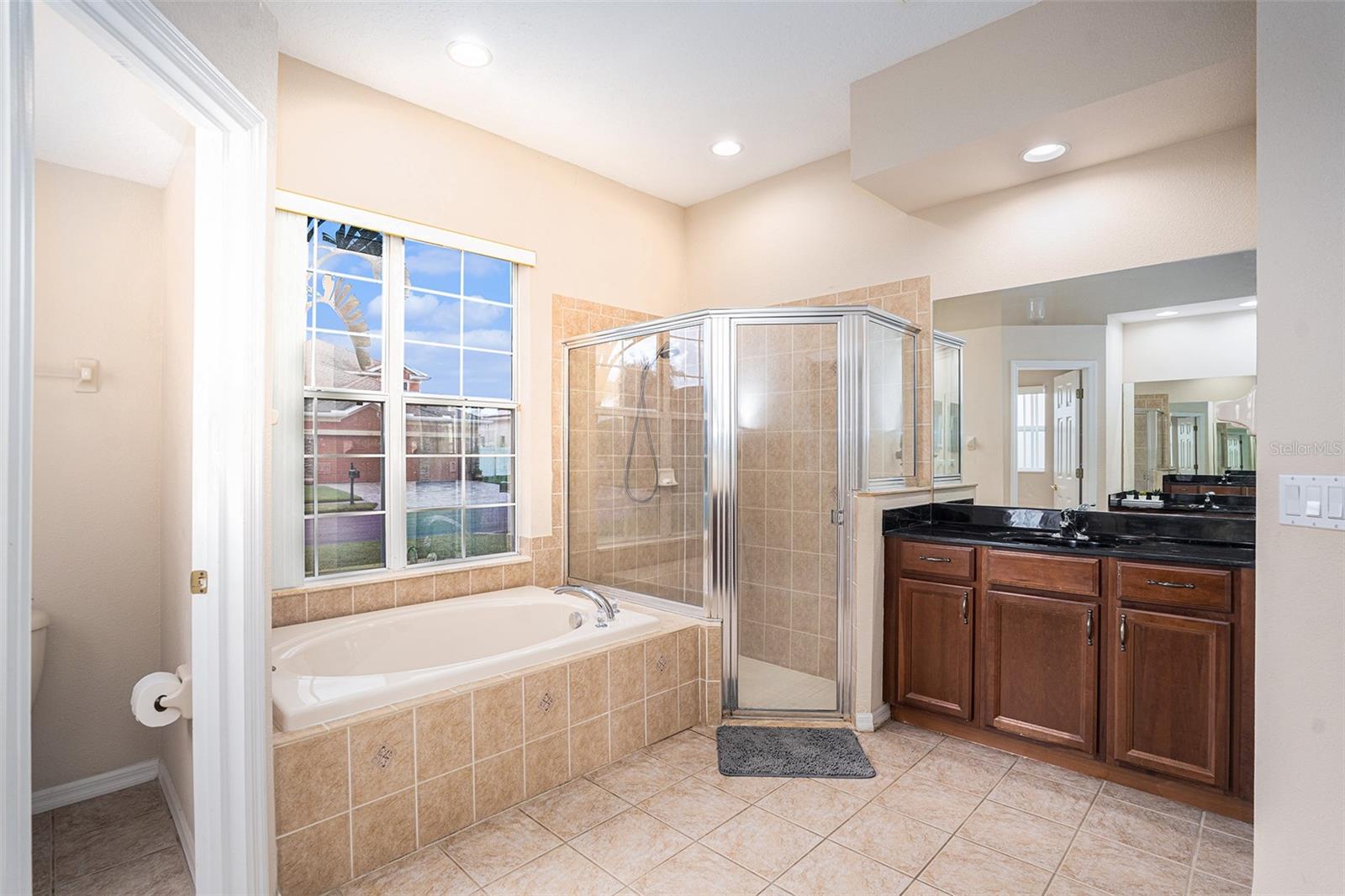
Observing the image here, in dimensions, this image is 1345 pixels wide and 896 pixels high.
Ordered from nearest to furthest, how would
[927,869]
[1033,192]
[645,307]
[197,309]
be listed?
1. [197,309]
2. [927,869]
3. [1033,192]
4. [645,307]

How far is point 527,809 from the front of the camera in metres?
2.27

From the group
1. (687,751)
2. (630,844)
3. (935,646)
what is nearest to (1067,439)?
(935,646)

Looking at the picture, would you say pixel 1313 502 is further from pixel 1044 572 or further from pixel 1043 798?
pixel 1043 798

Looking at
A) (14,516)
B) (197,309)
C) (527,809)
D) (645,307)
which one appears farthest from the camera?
(645,307)

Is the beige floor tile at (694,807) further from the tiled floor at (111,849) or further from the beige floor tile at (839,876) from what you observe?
the tiled floor at (111,849)

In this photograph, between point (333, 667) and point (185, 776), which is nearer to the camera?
point (185, 776)

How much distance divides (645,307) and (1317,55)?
314 centimetres

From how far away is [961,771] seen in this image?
2531 mm

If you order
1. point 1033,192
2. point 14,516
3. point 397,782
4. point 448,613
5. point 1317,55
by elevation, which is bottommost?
point 397,782

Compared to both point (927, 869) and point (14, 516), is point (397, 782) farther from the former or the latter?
point (927, 869)

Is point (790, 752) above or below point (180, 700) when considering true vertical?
below

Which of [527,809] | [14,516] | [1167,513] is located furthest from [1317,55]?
[527,809]

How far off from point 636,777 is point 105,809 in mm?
1829

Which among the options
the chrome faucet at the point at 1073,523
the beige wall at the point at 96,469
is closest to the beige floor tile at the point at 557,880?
the beige wall at the point at 96,469
